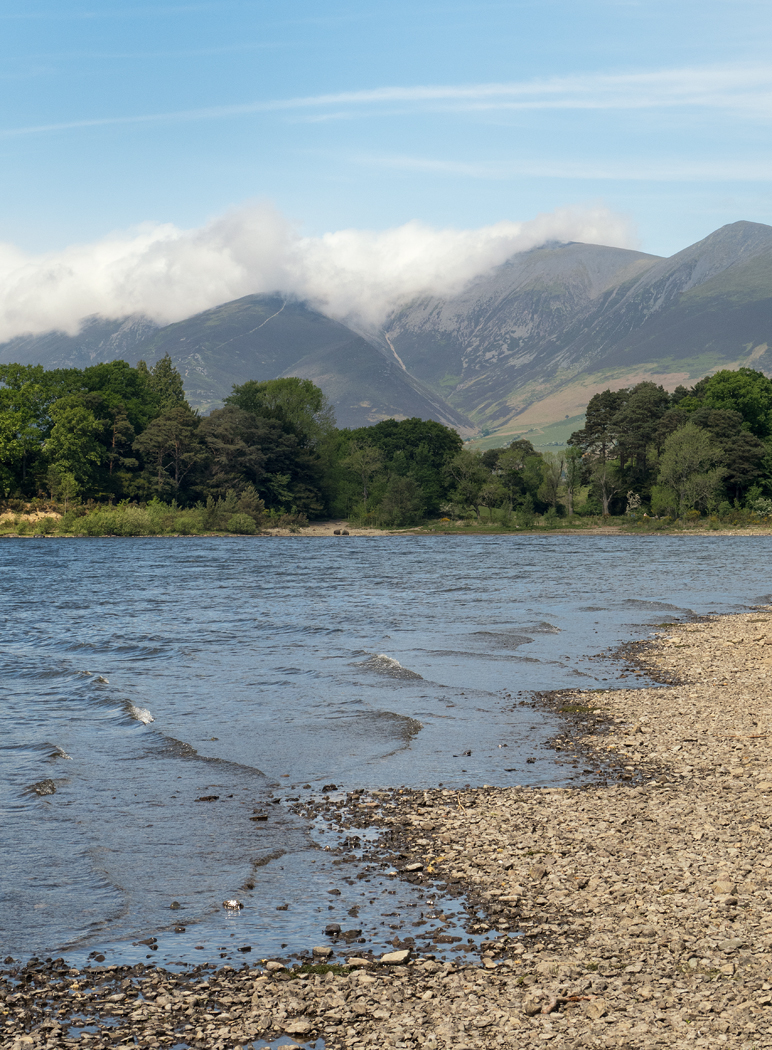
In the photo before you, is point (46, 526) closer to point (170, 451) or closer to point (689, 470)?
point (170, 451)

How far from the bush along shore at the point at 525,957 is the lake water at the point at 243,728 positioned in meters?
0.75

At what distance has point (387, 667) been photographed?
28406mm

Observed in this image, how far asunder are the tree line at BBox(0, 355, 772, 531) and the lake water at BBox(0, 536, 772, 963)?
279 feet

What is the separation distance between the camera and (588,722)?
2016 cm

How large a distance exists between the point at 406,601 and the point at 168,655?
68.8 feet

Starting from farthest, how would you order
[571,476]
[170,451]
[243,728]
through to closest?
1. [571,476]
2. [170,451]
3. [243,728]

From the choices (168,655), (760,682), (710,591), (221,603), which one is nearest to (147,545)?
(221,603)

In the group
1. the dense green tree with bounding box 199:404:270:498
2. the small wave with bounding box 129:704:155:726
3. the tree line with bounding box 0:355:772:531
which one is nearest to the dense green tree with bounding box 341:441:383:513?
the tree line with bounding box 0:355:772:531

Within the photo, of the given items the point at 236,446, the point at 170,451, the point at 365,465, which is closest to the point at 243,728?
the point at 236,446

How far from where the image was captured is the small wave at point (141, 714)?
2105 cm

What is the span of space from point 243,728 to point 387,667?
869cm

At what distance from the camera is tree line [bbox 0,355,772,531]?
13888 centimetres

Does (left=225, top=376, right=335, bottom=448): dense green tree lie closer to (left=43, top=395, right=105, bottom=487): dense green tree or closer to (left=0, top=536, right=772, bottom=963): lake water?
(left=43, top=395, right=105, bottom=487): dense green tree

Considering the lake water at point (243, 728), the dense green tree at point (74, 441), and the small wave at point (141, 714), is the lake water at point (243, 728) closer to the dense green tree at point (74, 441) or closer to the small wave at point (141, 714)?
the small wave at point (141, 714)
